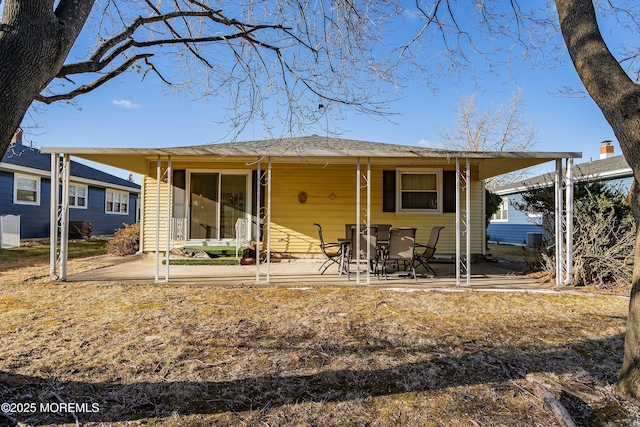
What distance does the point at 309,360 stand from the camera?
118 inches

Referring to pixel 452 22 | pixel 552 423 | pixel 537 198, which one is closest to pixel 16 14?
pixel 552 423

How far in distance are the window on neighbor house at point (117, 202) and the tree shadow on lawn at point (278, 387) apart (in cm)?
1953

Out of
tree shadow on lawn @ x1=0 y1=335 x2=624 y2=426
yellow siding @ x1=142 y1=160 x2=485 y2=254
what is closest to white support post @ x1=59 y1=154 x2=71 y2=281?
yellow siding @ x1=142 y1=160 x2=485 y2=254

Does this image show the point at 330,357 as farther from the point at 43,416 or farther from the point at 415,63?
the point at 415,63

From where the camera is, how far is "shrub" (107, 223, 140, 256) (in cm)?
1023

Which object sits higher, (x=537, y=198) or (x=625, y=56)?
(x=625, y=56)

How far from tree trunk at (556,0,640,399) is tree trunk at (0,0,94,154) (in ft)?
12.3

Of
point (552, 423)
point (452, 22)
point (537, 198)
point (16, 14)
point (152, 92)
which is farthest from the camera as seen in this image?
point (537, 198)

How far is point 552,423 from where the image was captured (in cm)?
217

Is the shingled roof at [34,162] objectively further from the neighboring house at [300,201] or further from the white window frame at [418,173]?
the white window frame at [418,173]

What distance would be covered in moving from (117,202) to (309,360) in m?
21.3

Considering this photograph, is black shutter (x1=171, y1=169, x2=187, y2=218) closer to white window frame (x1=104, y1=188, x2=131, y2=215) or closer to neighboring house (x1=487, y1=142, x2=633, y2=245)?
neighboring house (x1=487, y1=142, x2=633, y2=245)

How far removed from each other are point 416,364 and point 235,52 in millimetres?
5239

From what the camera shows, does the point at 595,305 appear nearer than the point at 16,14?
No
